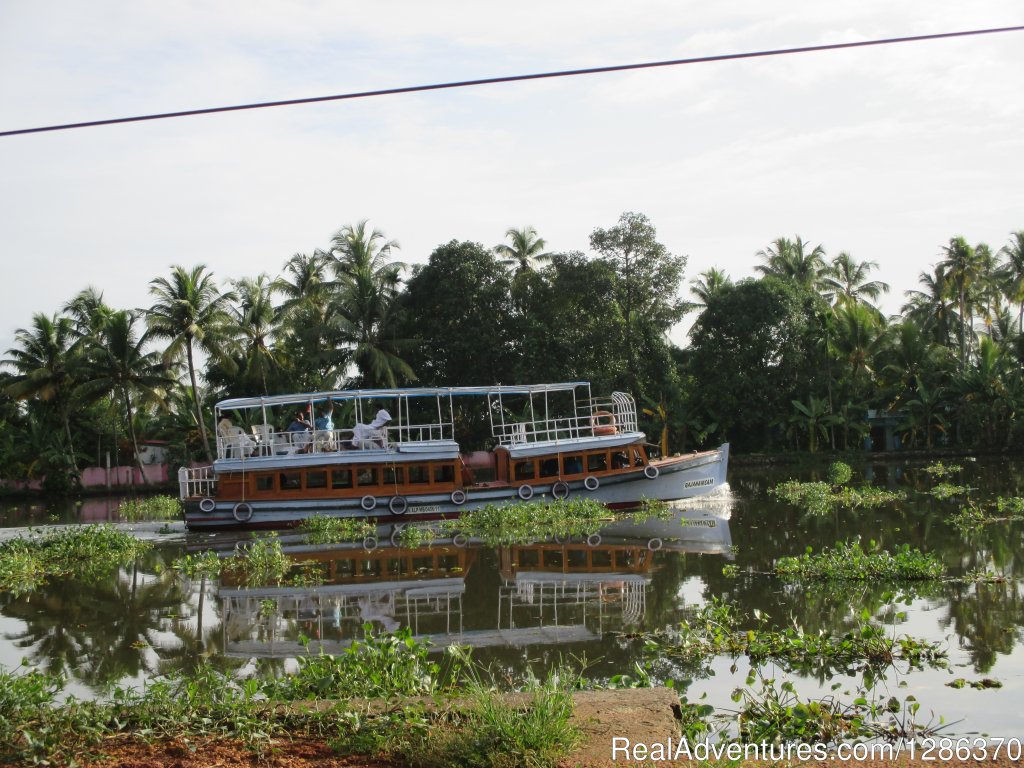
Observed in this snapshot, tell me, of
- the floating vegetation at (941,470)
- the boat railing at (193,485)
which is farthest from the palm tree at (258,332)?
the floating vegetation at (941,470)

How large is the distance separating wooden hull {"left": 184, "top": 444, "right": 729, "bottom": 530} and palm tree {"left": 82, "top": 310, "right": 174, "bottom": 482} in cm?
1792

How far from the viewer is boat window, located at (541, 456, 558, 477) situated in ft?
80.2

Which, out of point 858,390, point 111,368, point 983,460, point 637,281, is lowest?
point 983,460

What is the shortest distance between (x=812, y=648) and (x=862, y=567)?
461cm

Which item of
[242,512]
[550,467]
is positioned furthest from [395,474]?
[550,467]

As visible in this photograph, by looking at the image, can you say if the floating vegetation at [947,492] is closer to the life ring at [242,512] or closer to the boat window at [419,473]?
the boat window at [419,473]

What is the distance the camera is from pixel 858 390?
145ft

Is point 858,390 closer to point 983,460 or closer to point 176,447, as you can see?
point 983,460

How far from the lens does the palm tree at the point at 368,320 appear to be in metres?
39.7

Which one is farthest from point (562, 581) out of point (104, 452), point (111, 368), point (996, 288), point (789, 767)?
point (996, 288)

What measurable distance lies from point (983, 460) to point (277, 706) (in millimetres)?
38855

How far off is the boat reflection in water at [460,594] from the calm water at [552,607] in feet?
0.16

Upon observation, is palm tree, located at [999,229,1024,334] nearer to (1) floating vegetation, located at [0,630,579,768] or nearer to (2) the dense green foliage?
(2) the dense green foliage

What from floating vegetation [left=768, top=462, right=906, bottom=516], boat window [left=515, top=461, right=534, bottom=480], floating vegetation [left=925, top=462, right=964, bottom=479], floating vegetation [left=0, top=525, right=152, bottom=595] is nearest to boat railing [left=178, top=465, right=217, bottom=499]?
floating vegetation [left=0, top=525, right=152, bottom=595]
